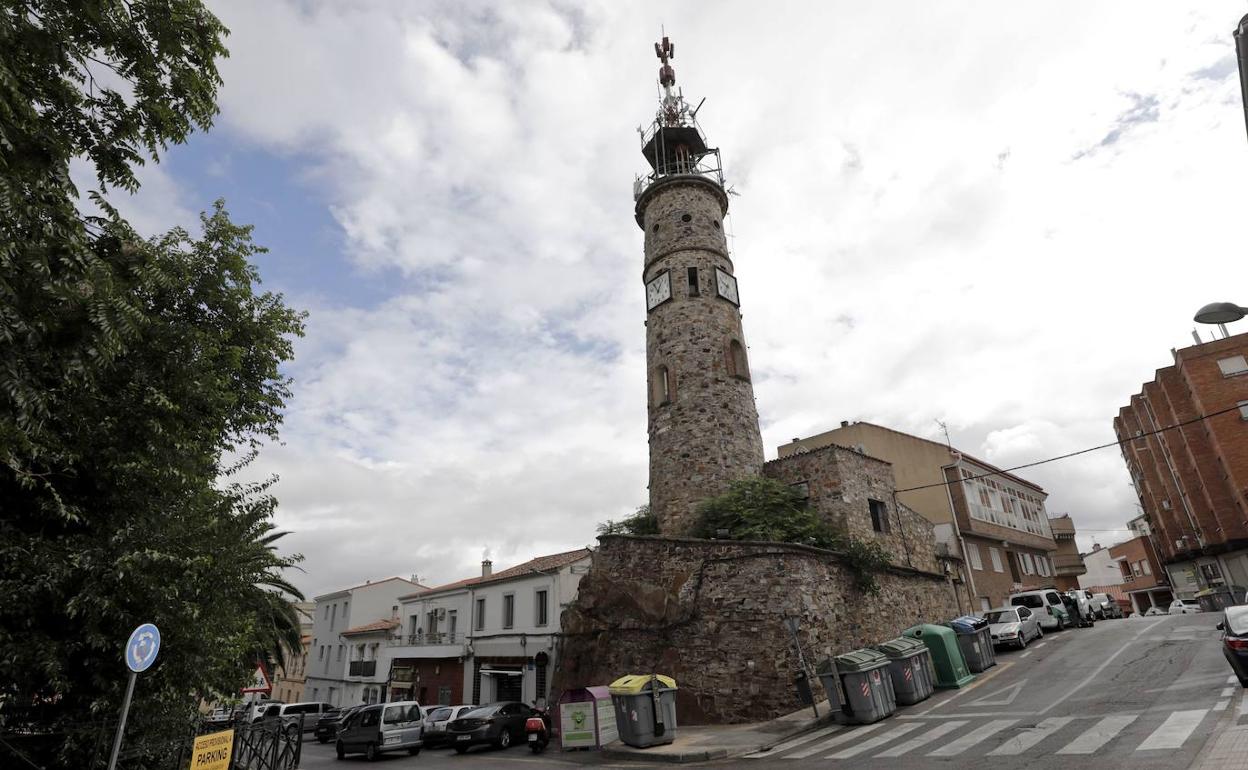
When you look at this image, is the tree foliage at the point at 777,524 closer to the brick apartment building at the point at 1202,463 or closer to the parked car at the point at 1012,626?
the parked car at the point at 1012,626

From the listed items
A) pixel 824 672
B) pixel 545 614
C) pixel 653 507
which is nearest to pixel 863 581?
pixel 824 672

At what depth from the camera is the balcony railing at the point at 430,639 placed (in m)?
30.5

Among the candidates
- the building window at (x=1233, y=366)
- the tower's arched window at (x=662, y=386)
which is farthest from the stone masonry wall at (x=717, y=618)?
the building window at (x=1233, y=366)

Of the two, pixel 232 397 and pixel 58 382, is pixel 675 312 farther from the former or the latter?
pixel 58 382

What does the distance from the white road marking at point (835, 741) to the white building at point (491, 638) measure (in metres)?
13.5

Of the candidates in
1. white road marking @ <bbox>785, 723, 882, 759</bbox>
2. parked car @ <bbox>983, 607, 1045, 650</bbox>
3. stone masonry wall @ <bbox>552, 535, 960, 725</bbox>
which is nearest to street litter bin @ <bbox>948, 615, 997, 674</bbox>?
parked car @ <bbox>983, 607, 1045, 650</bbox>

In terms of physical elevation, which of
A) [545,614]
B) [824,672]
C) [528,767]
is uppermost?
[545,614]

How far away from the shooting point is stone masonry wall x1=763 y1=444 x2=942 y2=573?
21.3m

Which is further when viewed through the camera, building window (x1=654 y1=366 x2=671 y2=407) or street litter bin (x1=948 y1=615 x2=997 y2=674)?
building window (x1=654 y1=366 x2=671 y2=407)

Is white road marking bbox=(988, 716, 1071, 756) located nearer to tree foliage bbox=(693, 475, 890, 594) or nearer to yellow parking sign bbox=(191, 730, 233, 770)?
tree foliage bbox=(693, 475, 890, 594)

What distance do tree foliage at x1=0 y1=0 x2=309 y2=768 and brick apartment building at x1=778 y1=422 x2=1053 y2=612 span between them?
81.5 feet

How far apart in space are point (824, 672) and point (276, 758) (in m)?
11.5

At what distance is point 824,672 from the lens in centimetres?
1488

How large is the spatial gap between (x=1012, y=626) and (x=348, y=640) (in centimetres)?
3703
